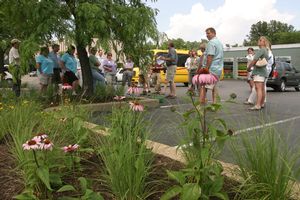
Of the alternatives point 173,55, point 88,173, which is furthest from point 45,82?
point 88,173

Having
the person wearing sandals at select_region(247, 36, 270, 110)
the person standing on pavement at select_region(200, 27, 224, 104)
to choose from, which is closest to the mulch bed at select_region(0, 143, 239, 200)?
the person standing on pavement at select_region(200, 27, 224, 104)

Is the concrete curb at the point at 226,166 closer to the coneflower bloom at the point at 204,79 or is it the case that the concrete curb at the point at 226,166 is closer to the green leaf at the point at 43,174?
the coneflower bloom at the point at 204,79

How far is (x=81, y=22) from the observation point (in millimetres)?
9477

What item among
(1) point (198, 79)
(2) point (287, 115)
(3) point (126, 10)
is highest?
(3) point (126, 10)

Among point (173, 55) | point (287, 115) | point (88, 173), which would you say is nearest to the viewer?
point (88, 173)

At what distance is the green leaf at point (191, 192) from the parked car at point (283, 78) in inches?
691

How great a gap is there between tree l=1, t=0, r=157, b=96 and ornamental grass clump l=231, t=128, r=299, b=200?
6.32 m

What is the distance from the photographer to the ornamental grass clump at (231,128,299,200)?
299 cm

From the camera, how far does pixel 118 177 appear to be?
3184 millimetres

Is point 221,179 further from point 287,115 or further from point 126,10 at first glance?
point 126,10

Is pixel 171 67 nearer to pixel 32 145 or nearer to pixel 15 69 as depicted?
pixel 15 69

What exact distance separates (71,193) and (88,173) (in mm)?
510

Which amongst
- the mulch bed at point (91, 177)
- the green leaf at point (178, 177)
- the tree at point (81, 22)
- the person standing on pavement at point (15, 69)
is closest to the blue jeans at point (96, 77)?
the tree at point (81, 22)

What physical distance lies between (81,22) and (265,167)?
23.6 feet
